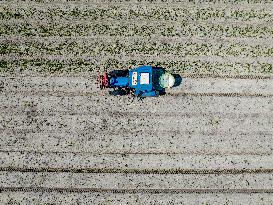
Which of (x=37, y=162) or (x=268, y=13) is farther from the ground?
(x=268, y=13)

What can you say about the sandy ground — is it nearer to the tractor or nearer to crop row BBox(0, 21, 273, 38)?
the tractor

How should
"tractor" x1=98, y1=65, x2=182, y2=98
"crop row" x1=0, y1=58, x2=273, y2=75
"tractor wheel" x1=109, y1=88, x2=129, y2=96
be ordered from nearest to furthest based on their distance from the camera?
"tractor" x1=98, y1=65, x2=182, y2=98
"tractor wheel" x1=109, y1=88, x2=129, y2=96
"crop row" x1=0, y1=58, x2=273, y2=75

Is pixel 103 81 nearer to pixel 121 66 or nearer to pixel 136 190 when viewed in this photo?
pixel 121 66

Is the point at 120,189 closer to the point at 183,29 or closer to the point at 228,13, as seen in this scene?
the point at 183,29

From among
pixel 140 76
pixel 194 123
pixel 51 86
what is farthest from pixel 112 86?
pixel 194 123

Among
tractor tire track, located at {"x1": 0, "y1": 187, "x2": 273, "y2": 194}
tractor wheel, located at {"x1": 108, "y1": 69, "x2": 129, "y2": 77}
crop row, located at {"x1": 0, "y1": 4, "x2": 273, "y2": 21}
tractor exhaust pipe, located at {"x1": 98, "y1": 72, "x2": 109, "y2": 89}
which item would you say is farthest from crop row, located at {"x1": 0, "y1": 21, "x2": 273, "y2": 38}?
tractor tire track, located at {"x1": 0, "y1": 187, "x2": 273, "y2": 194}

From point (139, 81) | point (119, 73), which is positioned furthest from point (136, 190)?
point (119, 73)
